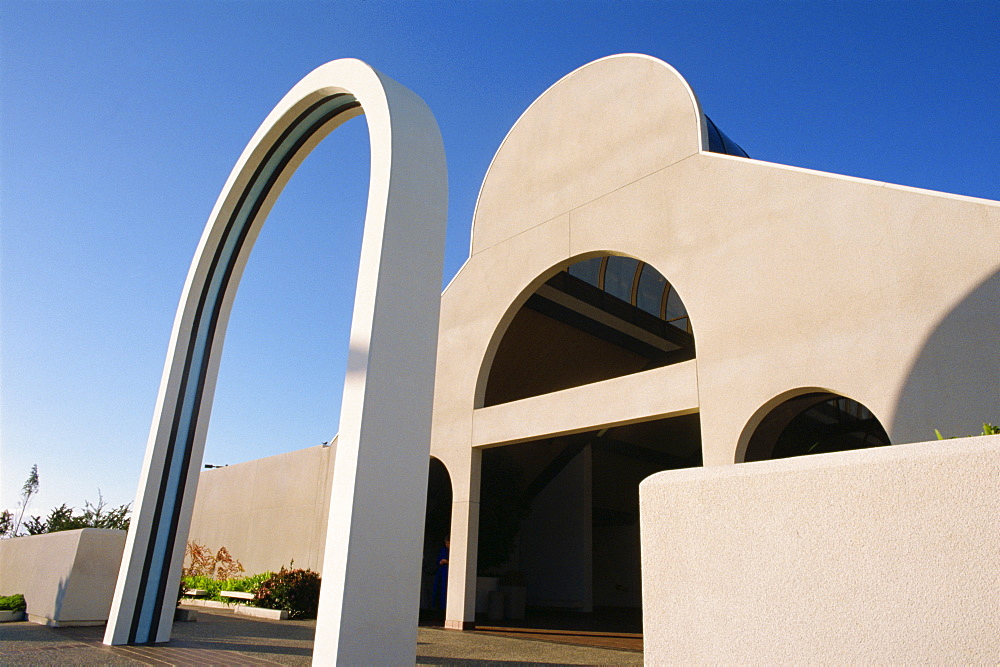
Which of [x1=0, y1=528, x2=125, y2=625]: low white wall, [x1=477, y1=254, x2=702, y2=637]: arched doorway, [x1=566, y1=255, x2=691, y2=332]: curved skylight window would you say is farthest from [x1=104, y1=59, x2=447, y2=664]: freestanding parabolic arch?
[x1=566, y1=255, x2=691, y2=332]: curved skylight window

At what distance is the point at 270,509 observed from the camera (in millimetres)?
18188

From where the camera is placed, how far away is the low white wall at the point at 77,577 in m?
9.15

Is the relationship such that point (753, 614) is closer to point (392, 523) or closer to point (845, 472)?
point (845, 472)

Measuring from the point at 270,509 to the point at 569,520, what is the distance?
8301 mm

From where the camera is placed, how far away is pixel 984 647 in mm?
2320

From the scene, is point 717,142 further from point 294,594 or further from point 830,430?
point 294,594

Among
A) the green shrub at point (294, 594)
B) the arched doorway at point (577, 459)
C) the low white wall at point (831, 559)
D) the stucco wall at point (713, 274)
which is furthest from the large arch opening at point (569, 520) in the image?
the low white wall at point (831, 559)

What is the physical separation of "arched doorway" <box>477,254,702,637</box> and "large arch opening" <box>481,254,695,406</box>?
3 cm

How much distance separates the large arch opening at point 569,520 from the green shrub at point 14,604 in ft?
28.4

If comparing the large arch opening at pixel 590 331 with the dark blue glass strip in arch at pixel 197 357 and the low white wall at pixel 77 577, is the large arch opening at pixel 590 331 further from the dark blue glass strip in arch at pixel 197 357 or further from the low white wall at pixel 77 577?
the low white wall at pixel 77 577

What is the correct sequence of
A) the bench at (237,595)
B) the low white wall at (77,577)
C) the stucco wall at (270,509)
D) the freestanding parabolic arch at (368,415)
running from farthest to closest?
the stucco wall at (270,509) < the bench at (237,595) < the low white wall at (77,577) < the freestanding parabolic arch at (368,415)

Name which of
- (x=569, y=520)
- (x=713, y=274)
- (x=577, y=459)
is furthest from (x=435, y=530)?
(x=713, y=274)

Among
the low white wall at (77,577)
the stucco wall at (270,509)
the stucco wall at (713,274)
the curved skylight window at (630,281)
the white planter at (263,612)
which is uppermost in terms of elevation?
the curved skylight window at (630,281)

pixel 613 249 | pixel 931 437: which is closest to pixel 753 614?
pixel 931 437
